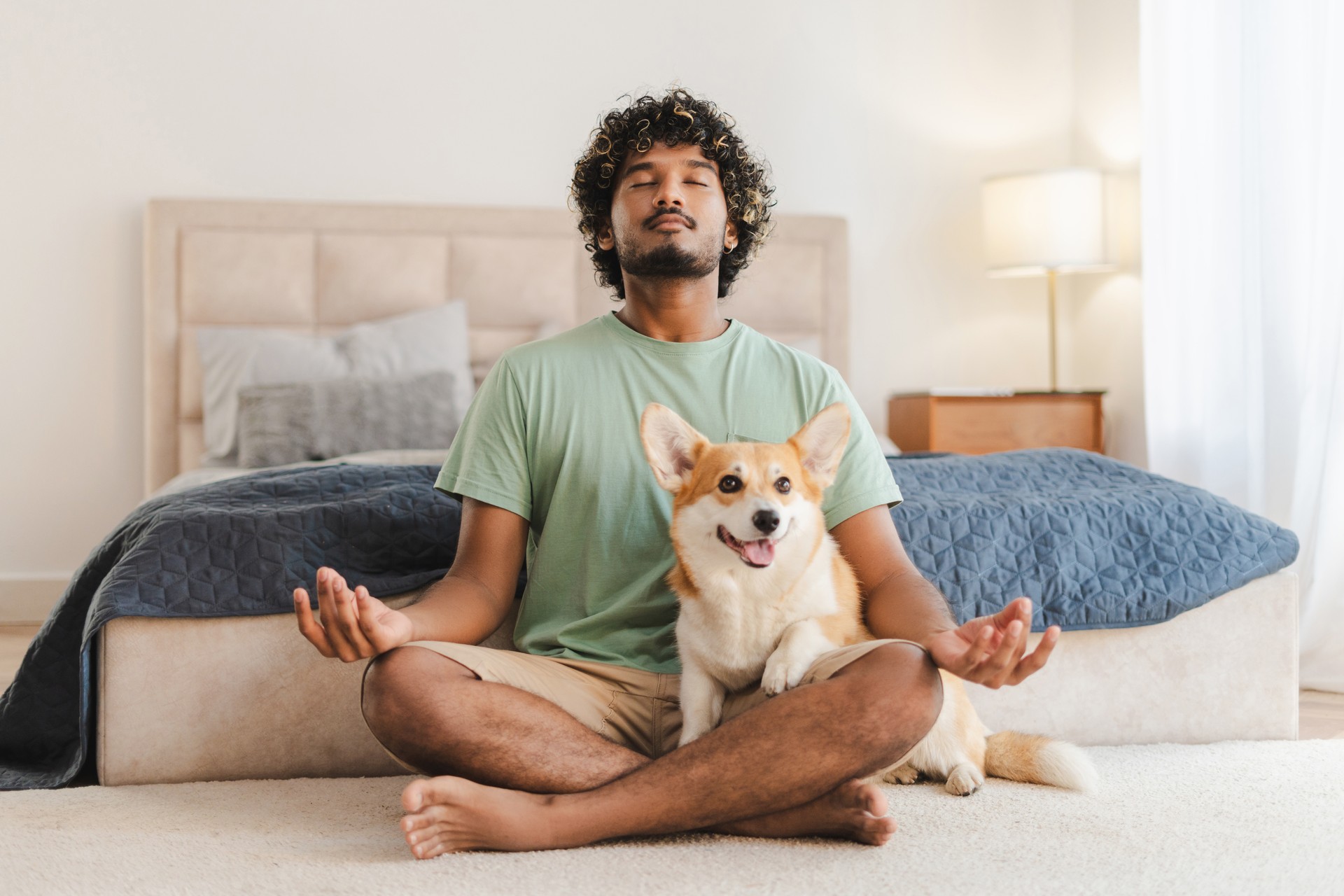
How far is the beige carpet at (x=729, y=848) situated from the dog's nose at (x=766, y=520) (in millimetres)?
406

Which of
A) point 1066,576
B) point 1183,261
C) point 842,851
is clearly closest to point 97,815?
point 842,851

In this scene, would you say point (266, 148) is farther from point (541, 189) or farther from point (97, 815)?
point (97, 815)

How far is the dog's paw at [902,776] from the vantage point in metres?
1.68

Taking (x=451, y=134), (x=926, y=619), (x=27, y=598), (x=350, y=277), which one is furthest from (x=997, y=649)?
(x=27, y=598)

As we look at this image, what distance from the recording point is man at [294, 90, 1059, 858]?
51.2 inches

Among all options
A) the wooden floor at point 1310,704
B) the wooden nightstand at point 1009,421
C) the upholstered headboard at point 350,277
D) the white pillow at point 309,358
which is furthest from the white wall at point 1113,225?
the white pillow at point 309,358

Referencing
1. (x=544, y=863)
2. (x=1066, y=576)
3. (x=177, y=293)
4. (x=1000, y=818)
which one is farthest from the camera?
(x=177, y=293)

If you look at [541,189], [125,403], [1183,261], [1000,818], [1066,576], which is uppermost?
[541,189]

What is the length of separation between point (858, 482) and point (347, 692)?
2.88ft

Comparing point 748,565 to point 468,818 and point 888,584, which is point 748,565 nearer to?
point 888,584

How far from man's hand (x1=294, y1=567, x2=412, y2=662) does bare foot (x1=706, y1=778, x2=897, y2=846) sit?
49cm

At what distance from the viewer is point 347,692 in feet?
5.80

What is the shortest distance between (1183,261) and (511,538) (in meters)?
2.65

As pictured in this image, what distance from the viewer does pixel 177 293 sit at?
3773 millimetres
